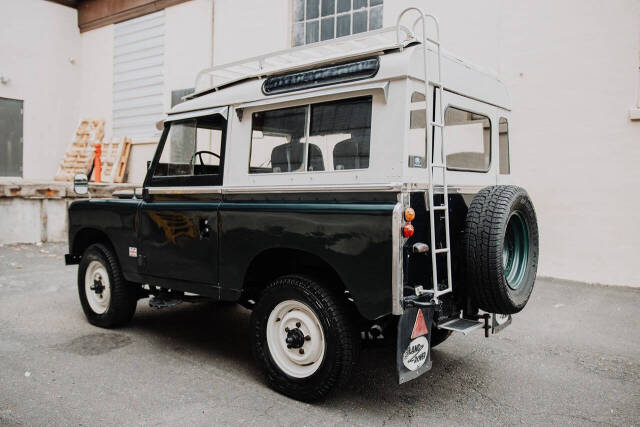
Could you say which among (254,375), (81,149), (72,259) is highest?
(81,149)

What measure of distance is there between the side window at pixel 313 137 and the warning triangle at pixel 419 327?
3.46 ft

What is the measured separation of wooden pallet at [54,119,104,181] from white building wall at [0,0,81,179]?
614mm

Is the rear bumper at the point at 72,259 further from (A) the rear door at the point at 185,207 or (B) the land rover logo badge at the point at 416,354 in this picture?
(B) the land rover logo badge at the point at 416,354

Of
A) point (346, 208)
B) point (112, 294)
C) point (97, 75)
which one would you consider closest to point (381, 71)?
point (346, 208)

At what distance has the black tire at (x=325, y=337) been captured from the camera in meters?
3.48

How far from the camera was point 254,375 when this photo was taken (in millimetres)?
4238

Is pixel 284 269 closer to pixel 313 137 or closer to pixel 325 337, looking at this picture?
pixel 325 337

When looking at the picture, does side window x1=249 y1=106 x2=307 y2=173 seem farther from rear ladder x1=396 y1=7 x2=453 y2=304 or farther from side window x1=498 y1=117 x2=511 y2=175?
side window x1=498 y1=117 x2=511 y2=175

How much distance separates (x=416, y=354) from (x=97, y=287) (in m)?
3.50

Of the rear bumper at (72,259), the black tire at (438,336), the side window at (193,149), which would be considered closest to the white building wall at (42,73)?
the rear bumper at (72,259)

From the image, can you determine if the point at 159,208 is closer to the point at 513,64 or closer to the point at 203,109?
the point at 203,109

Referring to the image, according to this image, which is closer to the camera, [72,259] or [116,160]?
[72,259]

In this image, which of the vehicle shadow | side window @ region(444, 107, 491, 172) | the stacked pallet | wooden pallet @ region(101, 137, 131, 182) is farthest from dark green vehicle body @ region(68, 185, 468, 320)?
the stacked pallet

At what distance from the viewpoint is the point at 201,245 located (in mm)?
4336
